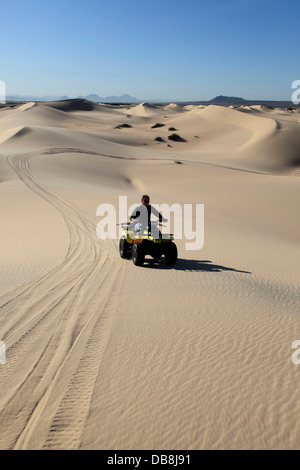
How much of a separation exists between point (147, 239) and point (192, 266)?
1218 millimetres

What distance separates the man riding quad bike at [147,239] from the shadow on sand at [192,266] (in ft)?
0.54

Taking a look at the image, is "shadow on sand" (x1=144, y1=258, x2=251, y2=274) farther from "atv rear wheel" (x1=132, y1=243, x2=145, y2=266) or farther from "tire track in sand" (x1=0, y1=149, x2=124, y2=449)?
"tire track in sand" (x1=0, y1=149, x2=124, y2=449)

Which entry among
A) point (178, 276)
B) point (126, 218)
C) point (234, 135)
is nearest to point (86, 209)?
point (126, 218)

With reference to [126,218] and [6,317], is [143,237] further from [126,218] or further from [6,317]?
[126,218]

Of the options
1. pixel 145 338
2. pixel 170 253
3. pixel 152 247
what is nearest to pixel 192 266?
pixel 170 253

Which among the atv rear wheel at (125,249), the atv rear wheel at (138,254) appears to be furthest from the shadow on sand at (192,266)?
the atv rear wheel at (125,249)

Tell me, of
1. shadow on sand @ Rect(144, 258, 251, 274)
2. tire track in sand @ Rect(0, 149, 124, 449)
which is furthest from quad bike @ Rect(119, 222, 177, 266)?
→ tire track in sand @ Rect(0, 149, 124, 449)

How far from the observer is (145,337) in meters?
5.07

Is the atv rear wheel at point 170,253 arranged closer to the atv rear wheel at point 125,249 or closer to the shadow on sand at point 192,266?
the shadow on sand at point 192,266

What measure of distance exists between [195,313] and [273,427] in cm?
243

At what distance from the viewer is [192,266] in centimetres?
872
